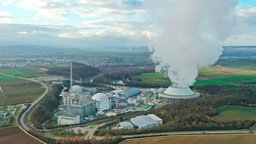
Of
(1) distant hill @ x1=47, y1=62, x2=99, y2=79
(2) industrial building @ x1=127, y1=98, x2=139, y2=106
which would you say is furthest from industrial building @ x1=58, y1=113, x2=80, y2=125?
(1) distant hill @ x1=47, y1=62, x2=99, y2=79

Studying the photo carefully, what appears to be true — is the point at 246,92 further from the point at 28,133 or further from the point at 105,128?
the point at 28,133

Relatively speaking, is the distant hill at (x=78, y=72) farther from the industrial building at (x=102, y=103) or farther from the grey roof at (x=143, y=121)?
the grey roof at (x=143, y=121)

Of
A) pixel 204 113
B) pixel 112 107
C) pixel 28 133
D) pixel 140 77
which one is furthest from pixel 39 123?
pixel 140 77

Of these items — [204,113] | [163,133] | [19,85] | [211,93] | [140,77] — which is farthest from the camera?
[140,77]

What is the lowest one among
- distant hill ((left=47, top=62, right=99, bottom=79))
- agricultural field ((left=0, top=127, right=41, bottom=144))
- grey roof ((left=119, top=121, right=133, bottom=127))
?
agricultural field ((left=0, top=127, right=41, bottom=144))

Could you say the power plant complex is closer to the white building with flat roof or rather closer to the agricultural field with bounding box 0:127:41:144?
the white building with flat roof

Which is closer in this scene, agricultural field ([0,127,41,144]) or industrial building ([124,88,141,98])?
agricultural field ([0,127,41,144])

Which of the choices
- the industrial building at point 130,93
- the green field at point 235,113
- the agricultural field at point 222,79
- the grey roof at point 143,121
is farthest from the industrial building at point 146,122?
the agricultural field at point 222,79
